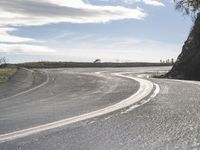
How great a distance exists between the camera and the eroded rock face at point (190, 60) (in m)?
29.5

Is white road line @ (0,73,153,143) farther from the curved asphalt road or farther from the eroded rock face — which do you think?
the eroded rock face

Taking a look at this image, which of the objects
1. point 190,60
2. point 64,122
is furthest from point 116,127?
point 190,60

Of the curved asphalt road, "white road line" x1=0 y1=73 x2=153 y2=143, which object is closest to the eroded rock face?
"white road line" x1=0 y1=73 x2=153 y2=143

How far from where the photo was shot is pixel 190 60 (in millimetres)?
30797

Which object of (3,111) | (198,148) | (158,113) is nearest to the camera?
(198,148)

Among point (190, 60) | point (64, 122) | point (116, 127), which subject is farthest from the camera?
point (190, 60)

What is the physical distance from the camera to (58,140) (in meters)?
6.70

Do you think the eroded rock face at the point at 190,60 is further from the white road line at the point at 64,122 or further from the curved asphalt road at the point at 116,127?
the curved asphalt road at the point at 116,127

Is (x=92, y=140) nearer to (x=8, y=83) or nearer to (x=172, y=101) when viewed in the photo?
(x=172, y=101)

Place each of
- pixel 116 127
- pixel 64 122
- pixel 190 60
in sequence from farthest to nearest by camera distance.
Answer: pixel 190 60 < pixel 64 122 < pixel 116 127

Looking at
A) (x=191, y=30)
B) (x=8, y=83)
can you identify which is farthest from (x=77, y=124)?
(x=191, y=30)

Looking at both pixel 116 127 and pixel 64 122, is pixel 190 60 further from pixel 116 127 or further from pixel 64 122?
pixel 116 127

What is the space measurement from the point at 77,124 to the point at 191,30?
90.2 feet

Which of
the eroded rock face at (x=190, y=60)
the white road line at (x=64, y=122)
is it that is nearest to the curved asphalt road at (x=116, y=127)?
the white road line at (x=64, y=122)
